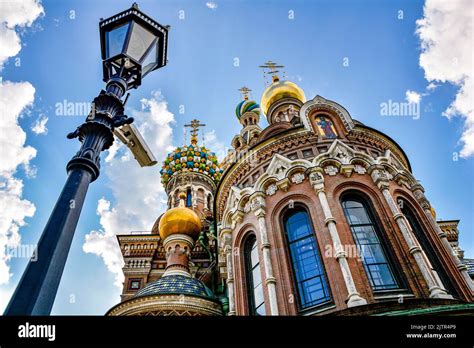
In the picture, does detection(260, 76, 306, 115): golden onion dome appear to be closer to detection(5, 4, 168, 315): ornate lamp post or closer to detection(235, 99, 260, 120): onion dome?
detection(235, 99, 260, 120): onion dome

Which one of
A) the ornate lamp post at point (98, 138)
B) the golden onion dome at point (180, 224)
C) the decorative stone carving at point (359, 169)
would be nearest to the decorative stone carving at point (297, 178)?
the decorative stone carving at point (359, 169)

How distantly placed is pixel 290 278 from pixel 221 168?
19961 millimetres

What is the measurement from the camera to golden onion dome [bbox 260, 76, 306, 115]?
63.5 feet

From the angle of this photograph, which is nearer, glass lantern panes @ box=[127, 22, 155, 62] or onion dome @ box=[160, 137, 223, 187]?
glass lantern panes @ box=[127, 22, 155, 62]

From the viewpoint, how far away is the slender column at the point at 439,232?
9031mm

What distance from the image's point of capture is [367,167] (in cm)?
1091

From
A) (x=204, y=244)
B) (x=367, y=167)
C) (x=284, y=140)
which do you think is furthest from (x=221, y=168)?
(x=367, y=167)

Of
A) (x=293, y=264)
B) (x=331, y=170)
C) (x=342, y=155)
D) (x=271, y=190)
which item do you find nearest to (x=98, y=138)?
(x=293, y=264)

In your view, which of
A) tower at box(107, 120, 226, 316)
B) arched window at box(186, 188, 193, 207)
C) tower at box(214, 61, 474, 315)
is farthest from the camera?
arched window at box(186, 188, 193, 207)

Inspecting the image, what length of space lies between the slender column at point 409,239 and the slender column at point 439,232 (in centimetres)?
117

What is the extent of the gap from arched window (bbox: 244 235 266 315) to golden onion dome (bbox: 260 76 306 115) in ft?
32.0

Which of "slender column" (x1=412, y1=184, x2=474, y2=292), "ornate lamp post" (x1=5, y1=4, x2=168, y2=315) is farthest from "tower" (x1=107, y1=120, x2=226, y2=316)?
"ornate lamp post" (x1=5, y1=4, x2=168, y2=315)
